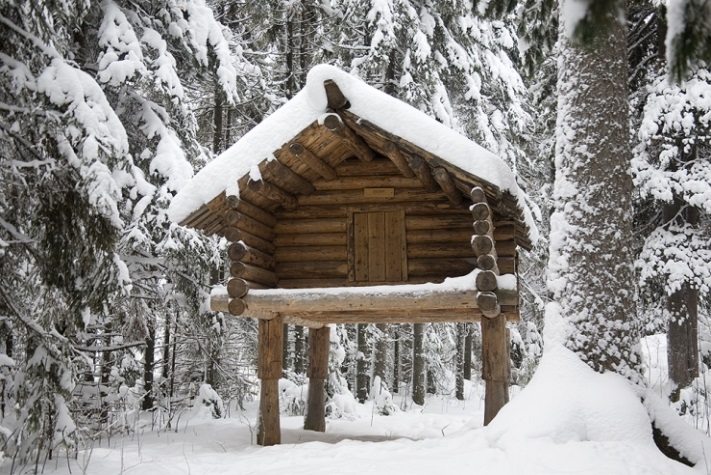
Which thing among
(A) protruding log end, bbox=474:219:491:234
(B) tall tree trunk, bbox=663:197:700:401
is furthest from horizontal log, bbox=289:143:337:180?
(B) tall tree trunk, bbox=663:197:700:401

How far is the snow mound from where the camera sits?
6004mm

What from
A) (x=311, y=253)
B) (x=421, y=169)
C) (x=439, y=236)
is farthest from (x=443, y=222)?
(x=311, y=253)

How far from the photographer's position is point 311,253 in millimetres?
10422

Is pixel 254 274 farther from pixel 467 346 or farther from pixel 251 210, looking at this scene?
pixel 467 346

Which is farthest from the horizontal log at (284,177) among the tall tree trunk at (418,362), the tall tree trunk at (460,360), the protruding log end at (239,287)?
the tall tree trunk at (460,360)

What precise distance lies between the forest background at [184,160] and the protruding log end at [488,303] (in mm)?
1626

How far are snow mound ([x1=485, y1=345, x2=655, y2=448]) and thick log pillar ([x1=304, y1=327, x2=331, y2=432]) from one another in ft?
20.6

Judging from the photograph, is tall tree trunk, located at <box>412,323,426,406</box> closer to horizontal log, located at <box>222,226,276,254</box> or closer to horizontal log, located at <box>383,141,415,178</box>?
horizontal log, located at <box>222,226,276,254</box>

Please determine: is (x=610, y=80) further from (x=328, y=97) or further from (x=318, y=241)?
(x=318, y=241)

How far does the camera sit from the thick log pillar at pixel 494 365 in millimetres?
9164

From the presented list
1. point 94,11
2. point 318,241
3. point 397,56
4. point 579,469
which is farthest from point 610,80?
point 397,56

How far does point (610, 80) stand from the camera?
23.4 feet

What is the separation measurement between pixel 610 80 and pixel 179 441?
27.5 ft

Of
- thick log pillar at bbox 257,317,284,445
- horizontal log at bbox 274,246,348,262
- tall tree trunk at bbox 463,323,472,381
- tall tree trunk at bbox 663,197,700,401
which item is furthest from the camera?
tall tree trunk at bbox 463,323,472,381
